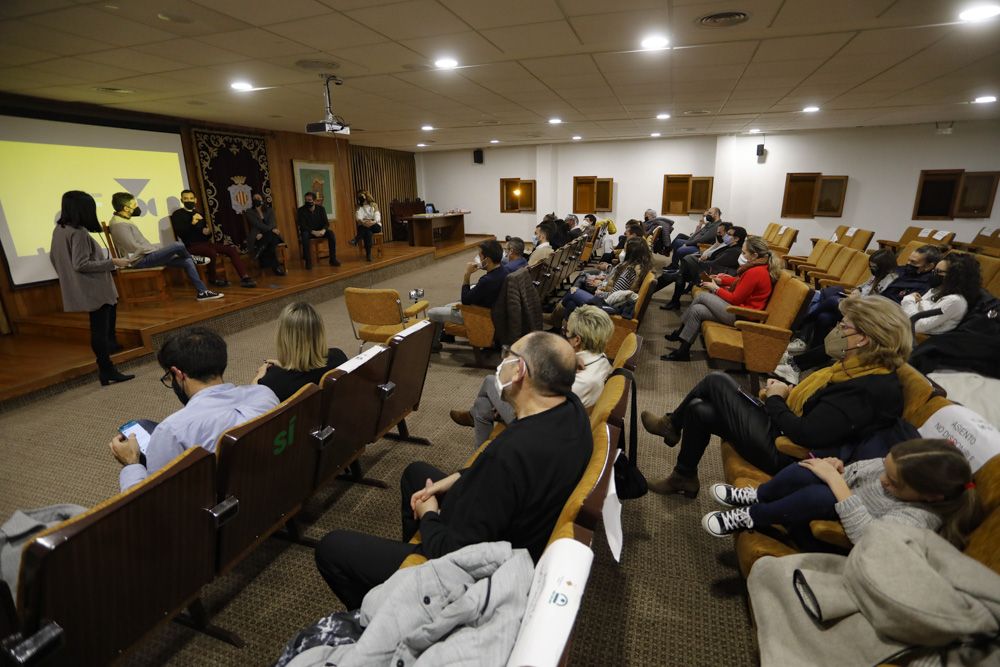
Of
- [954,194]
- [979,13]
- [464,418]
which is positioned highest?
[979,13]

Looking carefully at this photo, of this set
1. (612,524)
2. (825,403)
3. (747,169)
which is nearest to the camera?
(612,524)

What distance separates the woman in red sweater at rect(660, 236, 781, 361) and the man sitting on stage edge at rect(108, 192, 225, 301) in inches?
223

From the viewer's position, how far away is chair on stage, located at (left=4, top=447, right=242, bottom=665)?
3.55 ft

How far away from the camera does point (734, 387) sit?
7.63 feet

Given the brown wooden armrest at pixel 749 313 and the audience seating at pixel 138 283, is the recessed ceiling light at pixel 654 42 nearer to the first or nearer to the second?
the brown wooden armrest at pixel 749 313

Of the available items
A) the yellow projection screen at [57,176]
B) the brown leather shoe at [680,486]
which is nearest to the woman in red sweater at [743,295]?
the brown leather shoe at [680,486]

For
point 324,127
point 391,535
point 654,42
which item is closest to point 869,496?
point 391,535

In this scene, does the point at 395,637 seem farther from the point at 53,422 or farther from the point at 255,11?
the point at 53,422

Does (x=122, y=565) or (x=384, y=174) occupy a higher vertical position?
(x=384, y=174)

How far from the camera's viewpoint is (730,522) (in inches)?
70.0

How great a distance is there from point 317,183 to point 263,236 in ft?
7.82

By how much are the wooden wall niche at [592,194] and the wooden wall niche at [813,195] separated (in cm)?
401

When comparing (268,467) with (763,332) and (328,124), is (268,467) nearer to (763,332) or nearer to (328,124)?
(763,332)

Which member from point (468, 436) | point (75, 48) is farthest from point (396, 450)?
point (75, 48)
